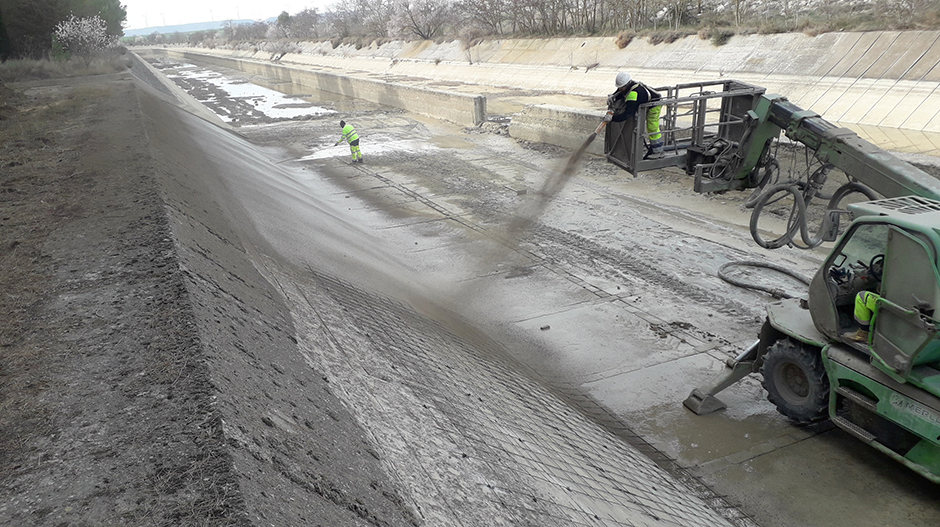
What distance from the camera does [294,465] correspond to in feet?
13.2

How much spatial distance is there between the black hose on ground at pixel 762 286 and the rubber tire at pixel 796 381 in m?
2.95

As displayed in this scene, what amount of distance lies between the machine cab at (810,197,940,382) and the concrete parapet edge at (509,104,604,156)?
12.6 m

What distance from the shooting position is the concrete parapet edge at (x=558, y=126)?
18.5m

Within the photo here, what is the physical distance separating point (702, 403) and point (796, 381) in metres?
0.93

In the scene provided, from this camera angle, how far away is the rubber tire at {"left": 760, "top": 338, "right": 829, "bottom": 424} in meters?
6.02

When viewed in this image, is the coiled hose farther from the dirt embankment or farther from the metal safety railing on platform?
the dirt embankment

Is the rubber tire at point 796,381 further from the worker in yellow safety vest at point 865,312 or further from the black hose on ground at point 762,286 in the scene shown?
the black hose on ground at point 762,286

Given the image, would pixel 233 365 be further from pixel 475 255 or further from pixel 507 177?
pixel 507 177

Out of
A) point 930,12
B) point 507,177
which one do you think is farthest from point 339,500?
point 930,12

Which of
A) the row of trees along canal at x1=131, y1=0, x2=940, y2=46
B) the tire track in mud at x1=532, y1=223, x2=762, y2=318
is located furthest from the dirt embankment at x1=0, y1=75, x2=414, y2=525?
the row of trees along canal at x1=131, y1=0, x2=940, y2=46

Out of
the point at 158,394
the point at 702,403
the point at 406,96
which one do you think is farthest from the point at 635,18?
the point at 158,394

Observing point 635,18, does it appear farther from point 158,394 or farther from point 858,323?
point 158,394

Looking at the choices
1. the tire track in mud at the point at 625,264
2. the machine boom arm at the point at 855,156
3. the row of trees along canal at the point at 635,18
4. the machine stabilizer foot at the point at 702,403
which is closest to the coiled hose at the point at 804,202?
the machine boom arm at the point at 855,156

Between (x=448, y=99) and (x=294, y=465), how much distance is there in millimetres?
24458
